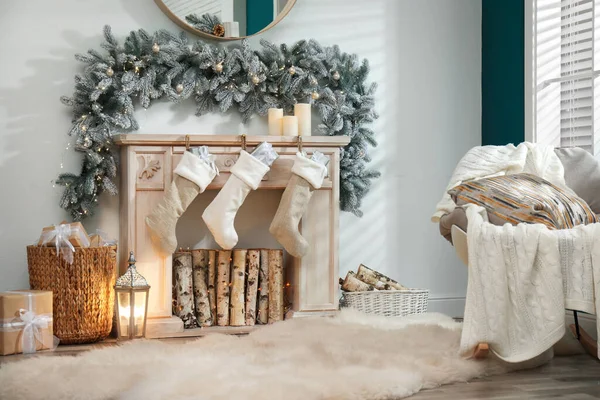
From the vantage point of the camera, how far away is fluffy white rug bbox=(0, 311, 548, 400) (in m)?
2.12

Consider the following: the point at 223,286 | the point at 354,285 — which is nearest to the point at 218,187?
the point at 223,286

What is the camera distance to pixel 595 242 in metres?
2.44

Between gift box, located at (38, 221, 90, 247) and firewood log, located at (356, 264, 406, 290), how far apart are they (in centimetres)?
136

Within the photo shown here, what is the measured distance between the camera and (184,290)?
351cm

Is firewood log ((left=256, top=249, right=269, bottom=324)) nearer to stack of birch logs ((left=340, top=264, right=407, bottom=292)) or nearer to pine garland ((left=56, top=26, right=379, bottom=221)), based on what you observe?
stack of birch logs ((left=340, top=264, right=407, bottom=292))

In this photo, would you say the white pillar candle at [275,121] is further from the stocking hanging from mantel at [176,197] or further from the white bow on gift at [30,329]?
the white bow on gift at [30,329]

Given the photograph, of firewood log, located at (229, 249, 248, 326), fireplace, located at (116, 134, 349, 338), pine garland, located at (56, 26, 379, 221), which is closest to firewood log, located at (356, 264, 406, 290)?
fireplace, located at (116, 134, 349, 338)

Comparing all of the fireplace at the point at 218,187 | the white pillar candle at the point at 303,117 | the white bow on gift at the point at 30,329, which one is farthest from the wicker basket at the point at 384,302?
the white bow on gift at the point at 30,329

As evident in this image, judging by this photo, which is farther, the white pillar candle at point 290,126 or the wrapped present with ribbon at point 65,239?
the white pillar candle at point 290,126

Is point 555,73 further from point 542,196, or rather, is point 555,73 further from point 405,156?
point 542,196

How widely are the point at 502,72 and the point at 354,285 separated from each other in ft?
4.89

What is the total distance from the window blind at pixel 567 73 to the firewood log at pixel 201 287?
181 cm

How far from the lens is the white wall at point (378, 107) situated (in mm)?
3553

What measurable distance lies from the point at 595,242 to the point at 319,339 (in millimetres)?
1033
